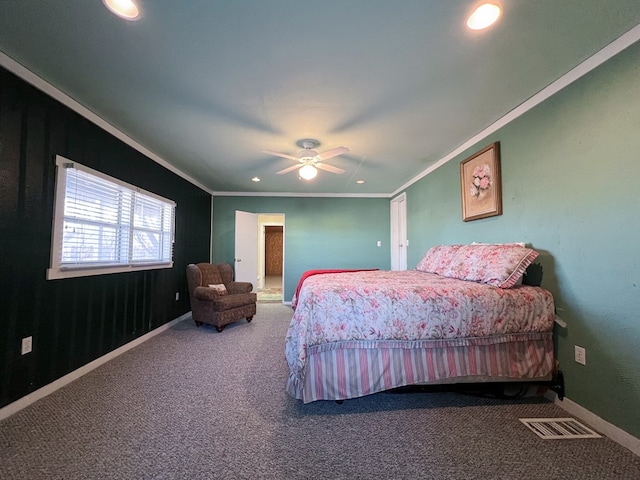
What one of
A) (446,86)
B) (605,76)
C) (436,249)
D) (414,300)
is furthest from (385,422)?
(605,76)

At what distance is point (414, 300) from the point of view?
73.1 inches

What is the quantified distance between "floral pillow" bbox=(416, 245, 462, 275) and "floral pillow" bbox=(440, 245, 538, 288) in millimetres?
175

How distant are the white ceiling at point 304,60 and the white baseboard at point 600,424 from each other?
2.34 metres

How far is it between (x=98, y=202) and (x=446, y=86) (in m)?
3.33

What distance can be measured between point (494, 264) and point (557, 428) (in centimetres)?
111

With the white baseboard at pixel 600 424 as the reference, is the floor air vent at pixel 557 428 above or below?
below

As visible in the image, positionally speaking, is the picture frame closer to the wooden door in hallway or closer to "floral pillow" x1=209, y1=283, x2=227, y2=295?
"floral pillow" x1=209, y1=283, x2=227, y2=295

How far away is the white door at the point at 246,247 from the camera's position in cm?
536

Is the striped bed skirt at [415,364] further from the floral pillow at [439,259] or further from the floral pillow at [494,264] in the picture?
the floral pillow at [439,259]

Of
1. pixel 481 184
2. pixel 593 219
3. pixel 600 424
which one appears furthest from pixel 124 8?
pixel 600 424

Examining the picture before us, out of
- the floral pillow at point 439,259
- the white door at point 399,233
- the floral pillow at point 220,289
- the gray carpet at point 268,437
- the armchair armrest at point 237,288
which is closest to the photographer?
the gray carpet at point 268,437

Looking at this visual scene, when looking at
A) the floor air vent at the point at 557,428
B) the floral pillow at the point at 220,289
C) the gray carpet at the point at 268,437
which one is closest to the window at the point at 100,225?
the floral pillow at the point at 220,289

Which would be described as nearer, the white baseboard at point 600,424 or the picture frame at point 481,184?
the white baseboard at point 600,424

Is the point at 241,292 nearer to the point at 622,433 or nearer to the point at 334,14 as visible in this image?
the point at 334,14
